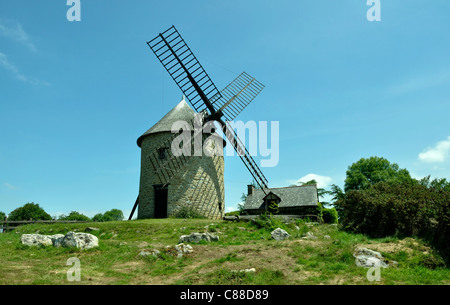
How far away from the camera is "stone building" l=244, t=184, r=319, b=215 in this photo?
25559 mm

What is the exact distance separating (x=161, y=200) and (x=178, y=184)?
179 centimetres

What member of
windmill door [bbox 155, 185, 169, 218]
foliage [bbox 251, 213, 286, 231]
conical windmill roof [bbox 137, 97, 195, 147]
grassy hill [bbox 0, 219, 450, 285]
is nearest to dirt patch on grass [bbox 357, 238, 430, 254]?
grassy hill [bbox 0, 219, 450, 285]

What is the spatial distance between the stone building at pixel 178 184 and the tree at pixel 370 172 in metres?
28.8

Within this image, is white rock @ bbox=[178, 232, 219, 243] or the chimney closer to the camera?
white rock @ bbox=[178, 232, 219, 243]

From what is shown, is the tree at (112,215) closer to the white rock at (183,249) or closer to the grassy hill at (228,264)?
the grassy hill at (228,264)

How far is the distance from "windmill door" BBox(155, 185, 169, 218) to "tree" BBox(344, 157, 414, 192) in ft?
105

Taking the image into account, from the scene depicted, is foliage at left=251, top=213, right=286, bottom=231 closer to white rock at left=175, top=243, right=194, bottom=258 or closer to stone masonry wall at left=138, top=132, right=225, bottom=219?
white rock at left=175, top=243, right=194, bottom=258

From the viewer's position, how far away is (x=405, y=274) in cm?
794

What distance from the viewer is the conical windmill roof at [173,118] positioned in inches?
924

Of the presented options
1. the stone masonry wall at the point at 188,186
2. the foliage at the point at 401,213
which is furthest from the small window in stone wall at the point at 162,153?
the foliage at the point at 401,213

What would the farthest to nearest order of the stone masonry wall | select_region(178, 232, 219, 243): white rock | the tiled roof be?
1. the tiled roof
2. the stone masonry wall
3. select_region(178, 232, 219, 243): white rock
